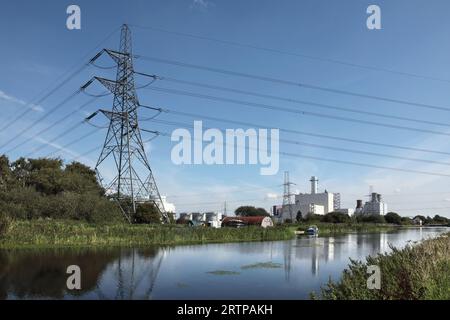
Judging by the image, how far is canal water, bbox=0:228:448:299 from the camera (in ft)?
71.1

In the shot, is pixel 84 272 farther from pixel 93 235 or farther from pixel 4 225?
pixel 4 225

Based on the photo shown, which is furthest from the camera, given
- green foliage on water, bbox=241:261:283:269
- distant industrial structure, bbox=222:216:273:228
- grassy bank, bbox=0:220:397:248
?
distant industrial structure, bbox=222:216:273:228

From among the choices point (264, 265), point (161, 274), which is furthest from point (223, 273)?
point (264, 265)

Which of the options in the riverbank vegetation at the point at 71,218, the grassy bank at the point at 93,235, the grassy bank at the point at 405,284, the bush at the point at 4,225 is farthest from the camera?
the riverbank vegetation at the point at 71,218

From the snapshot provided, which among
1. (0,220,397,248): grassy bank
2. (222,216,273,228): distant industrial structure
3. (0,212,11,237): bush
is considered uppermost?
(0,212,11,237): bush

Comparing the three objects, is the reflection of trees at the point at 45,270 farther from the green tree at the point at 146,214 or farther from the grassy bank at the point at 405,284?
the green tree at the point at 146,214

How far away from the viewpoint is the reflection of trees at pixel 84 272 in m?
21.5

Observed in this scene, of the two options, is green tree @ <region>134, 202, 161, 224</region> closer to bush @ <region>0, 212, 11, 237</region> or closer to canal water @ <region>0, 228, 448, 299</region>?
bush @ <region>0, 212, 11, 237</region>

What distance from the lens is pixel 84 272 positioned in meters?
27.5

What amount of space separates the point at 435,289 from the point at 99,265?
889 inches

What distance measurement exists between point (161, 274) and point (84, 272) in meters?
4.59

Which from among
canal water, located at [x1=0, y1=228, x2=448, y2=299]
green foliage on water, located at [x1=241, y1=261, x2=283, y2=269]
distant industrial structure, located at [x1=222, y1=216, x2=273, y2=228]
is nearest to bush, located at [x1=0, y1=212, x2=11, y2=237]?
canal water, located at [x1=0, y1=228, x2=448, y2=299]

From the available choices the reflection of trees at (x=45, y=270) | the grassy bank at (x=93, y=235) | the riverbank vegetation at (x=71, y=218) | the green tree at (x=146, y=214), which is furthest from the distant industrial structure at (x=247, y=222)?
the reflection of trees at (x=45, y=270)
